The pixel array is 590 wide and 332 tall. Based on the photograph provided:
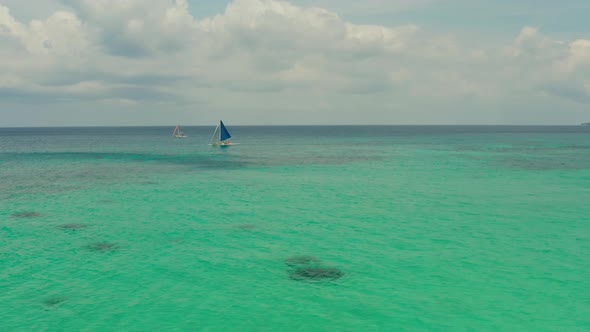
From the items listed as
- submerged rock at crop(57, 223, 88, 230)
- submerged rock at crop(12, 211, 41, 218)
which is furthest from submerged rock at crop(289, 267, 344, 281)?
submerged rock at crop(12, 211, 41, 218)

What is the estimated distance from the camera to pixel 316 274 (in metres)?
23.6

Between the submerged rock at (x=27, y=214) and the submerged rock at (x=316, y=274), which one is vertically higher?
the submerged rock at (x=27, y=214)

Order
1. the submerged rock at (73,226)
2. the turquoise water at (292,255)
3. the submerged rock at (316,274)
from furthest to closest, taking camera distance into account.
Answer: the submerged rock at (73,226), the submerged rock at (316,274), the turquoise water at (292,255)

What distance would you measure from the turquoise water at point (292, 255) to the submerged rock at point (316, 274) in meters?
0.56

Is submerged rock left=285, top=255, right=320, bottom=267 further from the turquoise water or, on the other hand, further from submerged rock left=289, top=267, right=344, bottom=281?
submerged rock left=289, top=267, right=344, bottom=281

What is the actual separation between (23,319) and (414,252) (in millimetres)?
22143

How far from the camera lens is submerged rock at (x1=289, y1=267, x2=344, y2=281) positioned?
904 inches

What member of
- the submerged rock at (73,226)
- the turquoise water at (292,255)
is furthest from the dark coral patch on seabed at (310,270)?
the submerged rock at (73,226)

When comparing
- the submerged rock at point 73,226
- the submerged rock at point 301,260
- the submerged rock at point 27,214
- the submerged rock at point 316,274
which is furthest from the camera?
the submerged rock at point 27,214

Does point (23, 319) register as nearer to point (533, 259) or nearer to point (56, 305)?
point (56, 305)

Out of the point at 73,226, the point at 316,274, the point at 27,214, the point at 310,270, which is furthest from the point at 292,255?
the point at 27,214

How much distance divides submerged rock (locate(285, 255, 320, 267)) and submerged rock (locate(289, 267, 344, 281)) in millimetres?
879

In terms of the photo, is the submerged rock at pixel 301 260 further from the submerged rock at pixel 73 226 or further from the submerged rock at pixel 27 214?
the submerged rock at pixel 27 214

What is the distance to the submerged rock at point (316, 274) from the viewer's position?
2297 cm
